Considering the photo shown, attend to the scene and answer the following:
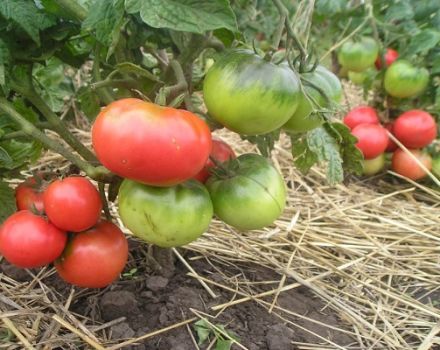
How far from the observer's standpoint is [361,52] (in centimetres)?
214

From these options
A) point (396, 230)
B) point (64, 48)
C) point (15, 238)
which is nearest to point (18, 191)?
point (15, 238)

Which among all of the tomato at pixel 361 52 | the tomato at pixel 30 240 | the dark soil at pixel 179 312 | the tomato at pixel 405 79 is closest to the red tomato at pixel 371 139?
the tomato at pixel 405 79

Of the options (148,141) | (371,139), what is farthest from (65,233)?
(371,139)

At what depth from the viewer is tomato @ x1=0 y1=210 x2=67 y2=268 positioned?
933 millimetres

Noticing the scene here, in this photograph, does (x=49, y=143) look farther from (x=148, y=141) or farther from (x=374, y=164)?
(x=374, y=164)

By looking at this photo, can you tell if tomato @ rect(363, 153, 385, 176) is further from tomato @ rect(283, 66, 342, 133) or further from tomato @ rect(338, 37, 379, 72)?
tomato @ rect(283, 66, 342, 133)

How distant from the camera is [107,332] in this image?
3.76ft

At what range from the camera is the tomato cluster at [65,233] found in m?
0.92

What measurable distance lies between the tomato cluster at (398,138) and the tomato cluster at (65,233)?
1233 millimetres

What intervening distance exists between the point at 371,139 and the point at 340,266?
0.64 m

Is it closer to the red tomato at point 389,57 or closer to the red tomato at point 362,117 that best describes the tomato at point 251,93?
the red tomato at point 362,117

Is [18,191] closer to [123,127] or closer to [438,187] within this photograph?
[123,127]

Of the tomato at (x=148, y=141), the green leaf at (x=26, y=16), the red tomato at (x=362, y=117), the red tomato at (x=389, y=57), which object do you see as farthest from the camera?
the red tomato at (x=389, y=57)

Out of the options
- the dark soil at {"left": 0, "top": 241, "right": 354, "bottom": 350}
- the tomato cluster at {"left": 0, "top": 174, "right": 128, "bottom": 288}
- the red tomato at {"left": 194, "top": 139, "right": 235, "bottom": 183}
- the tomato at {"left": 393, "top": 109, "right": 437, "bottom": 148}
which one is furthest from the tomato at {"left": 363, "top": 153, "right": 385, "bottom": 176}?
the tomato cluster at {"left": 0, "top": 174, "right": 128, "bottom": 288}
